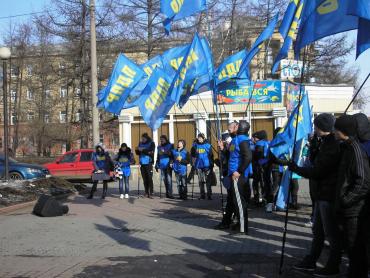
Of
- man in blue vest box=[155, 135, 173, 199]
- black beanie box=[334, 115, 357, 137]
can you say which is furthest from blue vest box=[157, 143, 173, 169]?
black beanie box=[334, 115, 357, 137]

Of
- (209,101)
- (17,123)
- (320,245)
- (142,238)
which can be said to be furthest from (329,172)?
(17,123)

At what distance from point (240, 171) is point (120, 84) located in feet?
17.4

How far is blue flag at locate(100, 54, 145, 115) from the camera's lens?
12922mm

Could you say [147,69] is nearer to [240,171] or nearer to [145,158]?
[145,158]

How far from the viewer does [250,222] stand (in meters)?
10.2

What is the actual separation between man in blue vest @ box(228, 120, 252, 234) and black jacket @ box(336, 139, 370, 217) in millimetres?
3615

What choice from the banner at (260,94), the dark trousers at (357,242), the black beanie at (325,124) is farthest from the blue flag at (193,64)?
the banner at (260,94)

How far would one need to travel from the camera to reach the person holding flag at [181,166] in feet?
49.1

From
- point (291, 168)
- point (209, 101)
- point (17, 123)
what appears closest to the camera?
point (291, 168)

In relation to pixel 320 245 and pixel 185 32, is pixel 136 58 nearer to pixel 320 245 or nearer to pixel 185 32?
pixel 185 32

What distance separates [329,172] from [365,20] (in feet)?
7.73

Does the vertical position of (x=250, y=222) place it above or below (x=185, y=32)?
below

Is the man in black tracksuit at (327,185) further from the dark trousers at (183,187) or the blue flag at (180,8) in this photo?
the dark trousers at (183,187)

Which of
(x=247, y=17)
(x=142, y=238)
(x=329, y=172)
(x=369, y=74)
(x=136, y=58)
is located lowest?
(x=142, y=238)
